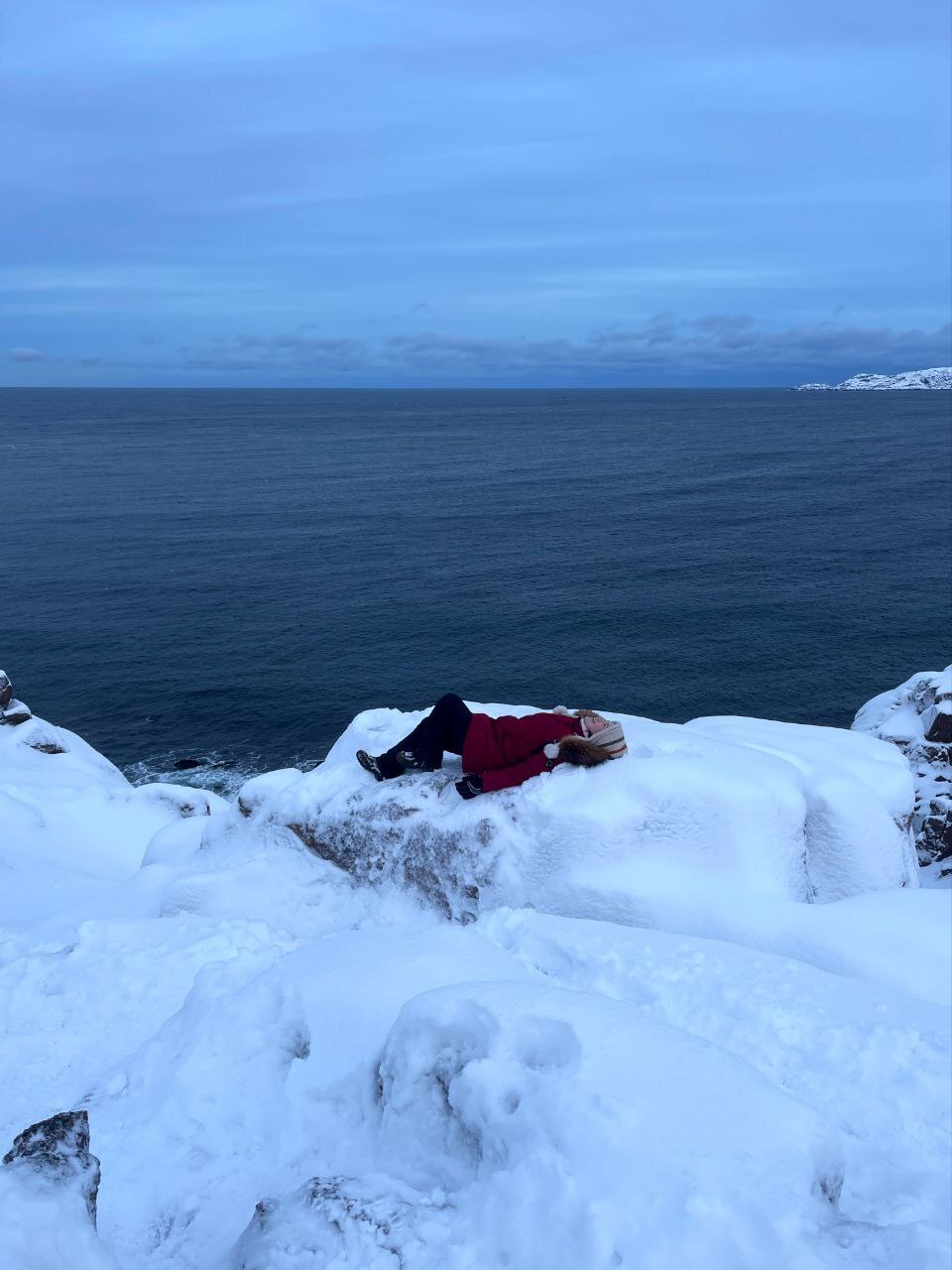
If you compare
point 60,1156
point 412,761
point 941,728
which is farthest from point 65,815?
point 941,728

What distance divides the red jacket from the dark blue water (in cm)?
2479

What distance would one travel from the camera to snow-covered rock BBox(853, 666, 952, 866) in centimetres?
2230

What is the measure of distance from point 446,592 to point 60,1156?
51052mm

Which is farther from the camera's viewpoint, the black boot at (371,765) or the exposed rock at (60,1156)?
the black boot at (371,765)

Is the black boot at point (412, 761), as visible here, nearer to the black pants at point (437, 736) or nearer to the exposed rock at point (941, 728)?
the black pants at point (437, 736)

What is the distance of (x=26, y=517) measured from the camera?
7631 cm

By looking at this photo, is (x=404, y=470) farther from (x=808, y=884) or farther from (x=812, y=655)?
(x=808, y=884)

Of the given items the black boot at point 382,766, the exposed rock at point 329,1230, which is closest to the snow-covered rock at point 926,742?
the black boot at point 382,766

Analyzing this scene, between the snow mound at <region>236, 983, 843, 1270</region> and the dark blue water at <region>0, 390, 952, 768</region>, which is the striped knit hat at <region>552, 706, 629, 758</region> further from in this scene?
the dark blue water at <region>0, 390, 952, 768</region>

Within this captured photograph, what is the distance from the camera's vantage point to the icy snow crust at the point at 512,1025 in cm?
580

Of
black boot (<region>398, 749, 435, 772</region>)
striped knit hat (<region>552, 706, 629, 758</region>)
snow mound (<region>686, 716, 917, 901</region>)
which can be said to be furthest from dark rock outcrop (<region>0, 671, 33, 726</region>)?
snow mound (<region>686, 716, 917, 901</region>)

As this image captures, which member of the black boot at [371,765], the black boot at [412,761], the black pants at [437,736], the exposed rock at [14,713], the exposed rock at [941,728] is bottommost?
the exposed rock at [14,713]

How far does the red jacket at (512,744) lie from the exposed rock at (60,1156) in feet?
24.8

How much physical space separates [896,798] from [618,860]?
187 inches
